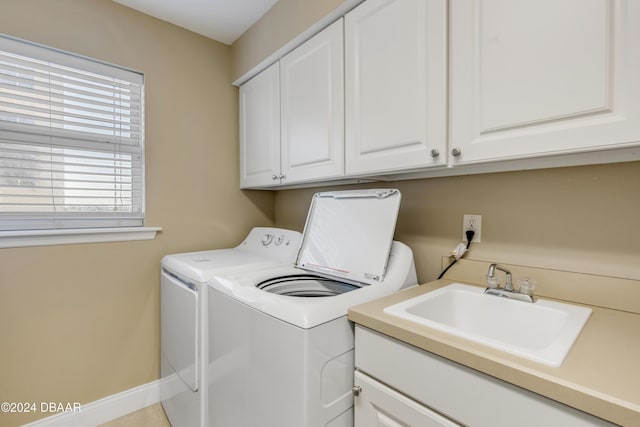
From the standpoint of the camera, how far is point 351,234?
1475 millimetres

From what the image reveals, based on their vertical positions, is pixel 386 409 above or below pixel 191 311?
below

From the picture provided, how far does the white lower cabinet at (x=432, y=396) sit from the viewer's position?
25.1 inches

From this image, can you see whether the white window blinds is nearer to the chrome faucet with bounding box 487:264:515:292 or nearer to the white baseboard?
the white baseboard

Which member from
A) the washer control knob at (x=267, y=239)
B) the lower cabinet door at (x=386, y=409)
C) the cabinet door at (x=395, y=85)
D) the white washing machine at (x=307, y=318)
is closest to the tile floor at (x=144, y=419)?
the white washing machine at (x=307, y=318)

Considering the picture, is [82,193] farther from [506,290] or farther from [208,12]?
[506,290]

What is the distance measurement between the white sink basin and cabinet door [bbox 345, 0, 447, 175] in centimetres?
54

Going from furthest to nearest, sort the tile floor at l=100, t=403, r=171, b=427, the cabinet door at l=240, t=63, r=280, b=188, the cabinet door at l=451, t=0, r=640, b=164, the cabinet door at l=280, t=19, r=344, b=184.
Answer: the cabinet door at l=240, t=63, r=280, b=188
the tile floor at l=100, t=403, r=171, b=427
the cabinet door at l=280, t=19, r=344, b=184
the cabinet door at l=451, t=0, r=640, b=164

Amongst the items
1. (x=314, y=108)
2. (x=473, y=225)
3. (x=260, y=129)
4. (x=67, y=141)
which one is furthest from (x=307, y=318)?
(x=67, y=141)

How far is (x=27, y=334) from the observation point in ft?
5.11

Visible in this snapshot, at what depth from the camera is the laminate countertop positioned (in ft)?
1.81

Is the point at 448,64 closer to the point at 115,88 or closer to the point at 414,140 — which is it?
the point at 414,140

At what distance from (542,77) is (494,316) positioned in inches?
32.4

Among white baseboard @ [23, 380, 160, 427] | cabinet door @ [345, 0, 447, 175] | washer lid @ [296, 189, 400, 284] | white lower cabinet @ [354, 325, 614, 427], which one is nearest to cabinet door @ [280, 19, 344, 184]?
cabinet door @ [345, 0, 447, 175]

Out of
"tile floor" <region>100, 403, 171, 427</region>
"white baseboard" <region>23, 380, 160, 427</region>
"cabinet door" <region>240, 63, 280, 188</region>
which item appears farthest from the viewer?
"cabinet door" <region>240, 63, 280, 188</region>
